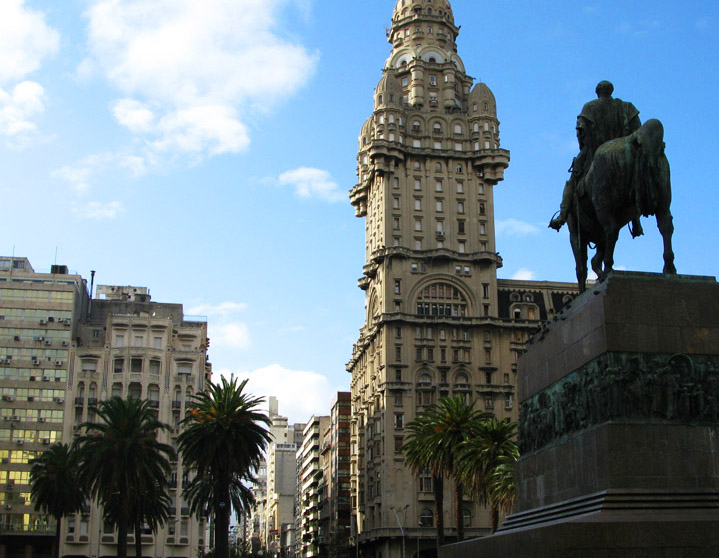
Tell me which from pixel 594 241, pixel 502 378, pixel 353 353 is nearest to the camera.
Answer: pixel 594 241

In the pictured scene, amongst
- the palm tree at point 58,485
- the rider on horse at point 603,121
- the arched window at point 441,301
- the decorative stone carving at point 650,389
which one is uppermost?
the arched window at point 441,301

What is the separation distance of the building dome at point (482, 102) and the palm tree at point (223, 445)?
63.4 m

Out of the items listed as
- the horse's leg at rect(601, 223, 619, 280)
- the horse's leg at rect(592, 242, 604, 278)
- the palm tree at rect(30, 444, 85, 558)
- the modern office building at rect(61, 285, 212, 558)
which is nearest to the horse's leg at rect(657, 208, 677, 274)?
the horse's leg at rect(601, 223, 619, 280)

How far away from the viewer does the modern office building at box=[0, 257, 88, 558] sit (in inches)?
3809

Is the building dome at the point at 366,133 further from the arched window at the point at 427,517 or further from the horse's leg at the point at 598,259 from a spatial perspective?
the horse's leg at the point at 598,259

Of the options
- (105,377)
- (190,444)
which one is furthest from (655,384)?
(105,377)

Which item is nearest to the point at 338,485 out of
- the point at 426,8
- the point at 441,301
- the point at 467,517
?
the point at 467,517

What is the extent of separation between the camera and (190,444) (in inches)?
2453

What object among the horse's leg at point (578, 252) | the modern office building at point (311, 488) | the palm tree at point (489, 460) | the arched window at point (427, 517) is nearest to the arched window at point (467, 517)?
the arched window at point (427, 517)

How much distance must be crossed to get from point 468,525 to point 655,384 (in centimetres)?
8343

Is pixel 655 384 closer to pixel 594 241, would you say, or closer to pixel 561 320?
pixel 561 320

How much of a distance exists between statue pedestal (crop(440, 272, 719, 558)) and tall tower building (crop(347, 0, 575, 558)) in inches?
Answer: 3114

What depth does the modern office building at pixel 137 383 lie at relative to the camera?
99062mm

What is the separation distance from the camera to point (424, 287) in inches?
4279
